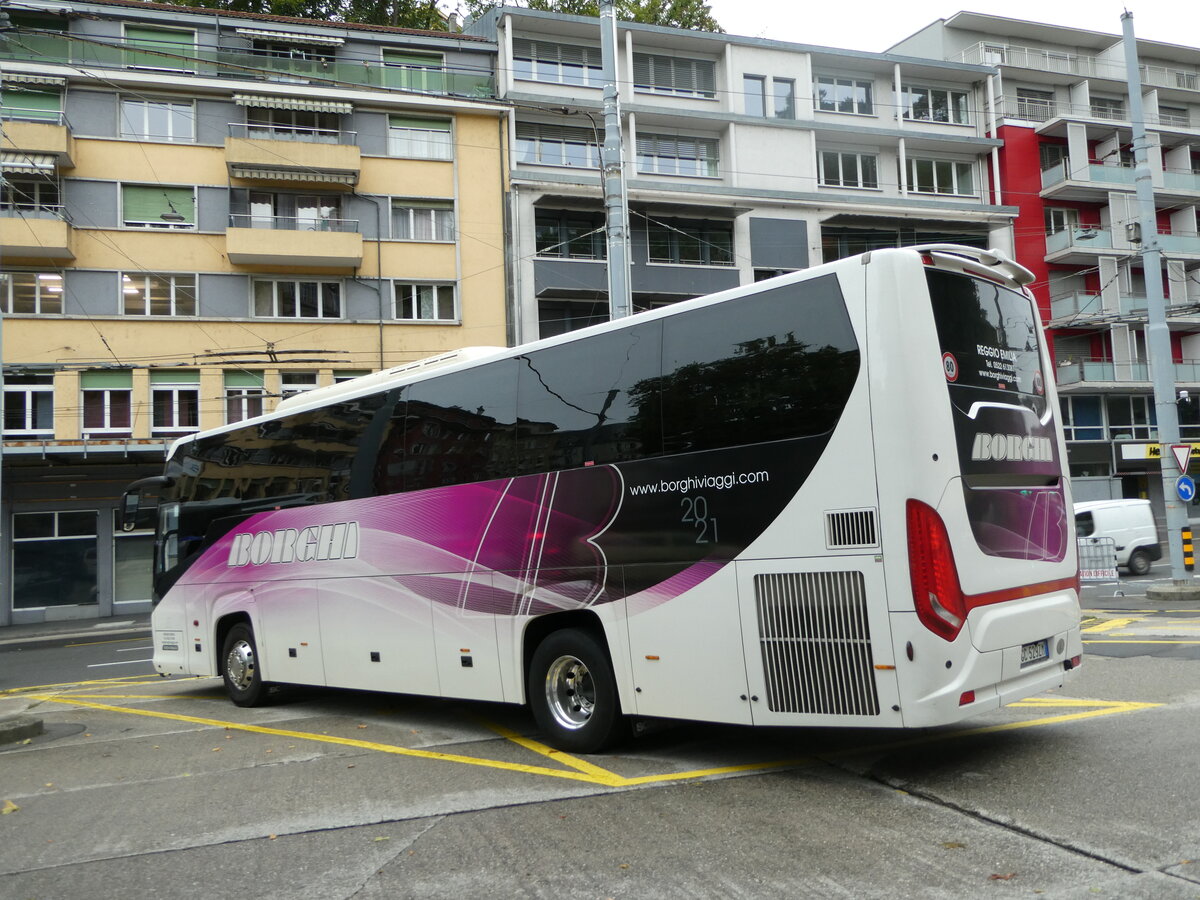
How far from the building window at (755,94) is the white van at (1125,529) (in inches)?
749

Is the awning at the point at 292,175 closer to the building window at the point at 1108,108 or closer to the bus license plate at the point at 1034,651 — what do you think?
the bus license plate at the point at 1034,651

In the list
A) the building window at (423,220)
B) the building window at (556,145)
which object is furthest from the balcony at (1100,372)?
the building window at (423,220)

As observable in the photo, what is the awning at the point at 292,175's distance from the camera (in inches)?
1211

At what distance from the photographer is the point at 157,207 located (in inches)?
1207

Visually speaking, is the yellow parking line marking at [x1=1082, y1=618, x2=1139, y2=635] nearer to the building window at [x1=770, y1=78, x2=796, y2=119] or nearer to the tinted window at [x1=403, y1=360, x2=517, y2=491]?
the tinted window at [x1=403, y1=360, x2=517, y2=491]

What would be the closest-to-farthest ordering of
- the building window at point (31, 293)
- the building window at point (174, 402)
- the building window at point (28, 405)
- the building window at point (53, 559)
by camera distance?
1. the building window at point (28, 405)
2. the building window at point (31, 293)
3. the building window at point (174, 402)
4. the building window at point (53, 559)

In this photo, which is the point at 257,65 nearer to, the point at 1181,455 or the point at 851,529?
the point at 1181,455

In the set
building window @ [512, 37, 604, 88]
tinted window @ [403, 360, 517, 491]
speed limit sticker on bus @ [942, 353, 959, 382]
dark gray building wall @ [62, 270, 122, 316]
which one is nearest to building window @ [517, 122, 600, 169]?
building window @ [512, 37, 604, 88]

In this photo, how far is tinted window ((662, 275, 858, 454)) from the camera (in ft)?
21.2

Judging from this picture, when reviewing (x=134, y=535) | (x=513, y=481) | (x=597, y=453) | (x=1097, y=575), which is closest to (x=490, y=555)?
(x=513, y=481)

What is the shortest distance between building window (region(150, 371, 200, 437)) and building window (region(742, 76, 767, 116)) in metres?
22.0

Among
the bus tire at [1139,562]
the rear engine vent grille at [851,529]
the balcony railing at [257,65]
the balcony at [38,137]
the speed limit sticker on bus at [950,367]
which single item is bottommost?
the bus tire at [1139,562]

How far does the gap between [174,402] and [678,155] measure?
19.3 meters

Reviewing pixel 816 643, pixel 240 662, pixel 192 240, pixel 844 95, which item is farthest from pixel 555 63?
pixel 816 643
